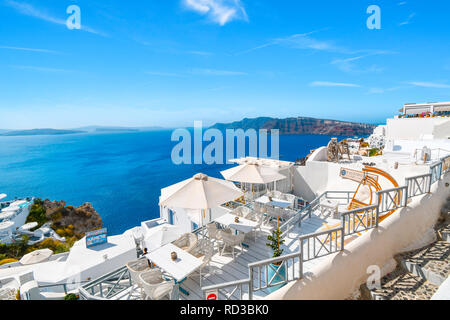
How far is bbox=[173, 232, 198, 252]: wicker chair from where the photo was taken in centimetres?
549

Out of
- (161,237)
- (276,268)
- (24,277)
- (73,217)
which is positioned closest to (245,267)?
(276,268)

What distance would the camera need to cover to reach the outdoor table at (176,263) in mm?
4207

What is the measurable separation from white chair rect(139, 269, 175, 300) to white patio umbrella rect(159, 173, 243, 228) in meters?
1.48

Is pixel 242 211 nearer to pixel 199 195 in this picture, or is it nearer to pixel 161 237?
pixel 199 195

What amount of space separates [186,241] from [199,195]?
136 centimetres

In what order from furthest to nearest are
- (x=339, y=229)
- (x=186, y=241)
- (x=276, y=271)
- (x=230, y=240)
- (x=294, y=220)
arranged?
(x=294, y=220), (x=186, y=241), (x=230, y=240), (x=339, y=229), (x=276, y=271)

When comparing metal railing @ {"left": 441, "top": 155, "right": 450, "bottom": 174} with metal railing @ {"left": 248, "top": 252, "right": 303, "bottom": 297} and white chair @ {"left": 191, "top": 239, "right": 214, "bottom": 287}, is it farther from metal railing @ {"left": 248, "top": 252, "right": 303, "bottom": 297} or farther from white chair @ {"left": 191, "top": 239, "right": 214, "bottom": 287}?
white chair @ {"left": 191, "top": 239, "right": 214, "bottom": 287}

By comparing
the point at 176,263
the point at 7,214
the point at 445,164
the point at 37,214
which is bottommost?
the point at 37,214

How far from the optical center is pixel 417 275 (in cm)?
409

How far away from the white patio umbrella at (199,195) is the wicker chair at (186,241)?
2.55ft

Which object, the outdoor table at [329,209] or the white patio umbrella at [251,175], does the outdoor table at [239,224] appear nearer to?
the white patio umbrella at [251,175]

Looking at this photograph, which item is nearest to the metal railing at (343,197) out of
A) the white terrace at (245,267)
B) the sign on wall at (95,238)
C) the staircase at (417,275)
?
the white terrace at (245,267)

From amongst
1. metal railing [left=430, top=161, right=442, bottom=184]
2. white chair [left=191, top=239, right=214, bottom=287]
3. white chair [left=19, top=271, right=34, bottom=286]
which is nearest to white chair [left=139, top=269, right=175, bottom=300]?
white chair [left=191, top=239, right=214, bottom=287]
